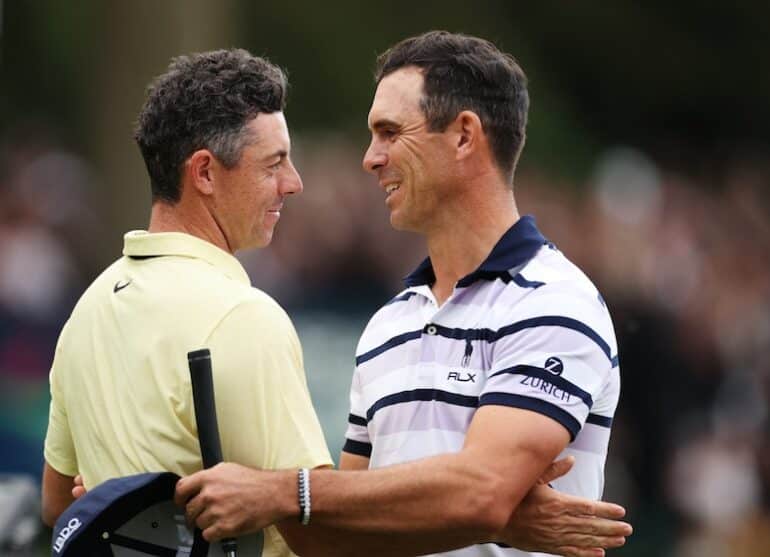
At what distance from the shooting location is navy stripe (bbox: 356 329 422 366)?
4422 mm

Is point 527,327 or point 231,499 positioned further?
point 527,327

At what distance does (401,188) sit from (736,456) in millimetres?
6229

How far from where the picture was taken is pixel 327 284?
410 inches

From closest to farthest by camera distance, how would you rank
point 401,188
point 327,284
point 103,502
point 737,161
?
point 103,502 → point 401,188 → point 327,284 → point 737,161

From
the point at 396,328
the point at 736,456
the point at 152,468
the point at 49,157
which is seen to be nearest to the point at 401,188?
the point at 396,328

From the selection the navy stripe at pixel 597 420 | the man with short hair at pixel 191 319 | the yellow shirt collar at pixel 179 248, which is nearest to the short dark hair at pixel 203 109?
the man with short hair at pixel 191 319

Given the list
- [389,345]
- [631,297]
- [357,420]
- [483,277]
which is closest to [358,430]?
[357,420]

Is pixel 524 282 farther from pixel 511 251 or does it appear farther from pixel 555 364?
pixel 555 364

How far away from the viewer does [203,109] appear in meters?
4.12

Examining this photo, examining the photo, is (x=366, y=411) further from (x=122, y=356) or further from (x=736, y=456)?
(x=736, y=456)

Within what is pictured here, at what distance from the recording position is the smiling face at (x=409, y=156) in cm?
444

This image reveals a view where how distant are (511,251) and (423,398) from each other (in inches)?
17.5

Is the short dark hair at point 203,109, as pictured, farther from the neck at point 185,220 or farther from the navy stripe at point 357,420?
the navy stripe at point 357,420

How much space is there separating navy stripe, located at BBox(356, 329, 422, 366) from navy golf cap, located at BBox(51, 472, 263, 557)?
81 centimetres
